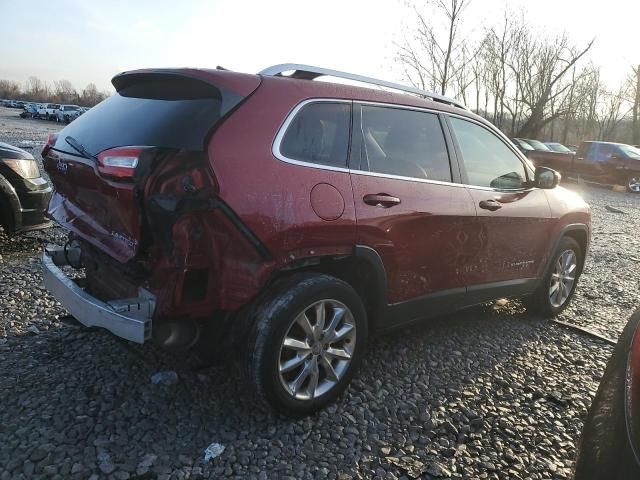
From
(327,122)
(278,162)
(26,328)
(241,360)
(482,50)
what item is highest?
Answer: (482,50)

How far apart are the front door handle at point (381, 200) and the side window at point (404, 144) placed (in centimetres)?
17

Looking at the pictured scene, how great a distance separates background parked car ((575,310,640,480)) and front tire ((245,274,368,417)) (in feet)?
4.28

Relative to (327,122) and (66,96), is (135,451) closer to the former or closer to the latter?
(327,122)

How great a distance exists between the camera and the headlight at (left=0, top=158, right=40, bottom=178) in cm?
506

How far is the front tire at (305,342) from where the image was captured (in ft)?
8.39

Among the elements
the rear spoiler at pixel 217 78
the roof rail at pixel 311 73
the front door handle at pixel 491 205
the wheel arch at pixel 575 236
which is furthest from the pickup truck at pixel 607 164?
the rear spoiler at pixel 217 78

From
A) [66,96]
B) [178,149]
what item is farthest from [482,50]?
[66,96]

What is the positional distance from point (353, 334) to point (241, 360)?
693mm

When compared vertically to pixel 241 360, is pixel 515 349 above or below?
below

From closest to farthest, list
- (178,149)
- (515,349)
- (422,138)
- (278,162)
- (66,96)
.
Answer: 1. (178,149)
2. (278,162)
3. (422,138)
4. (515,349)
5. (66,96)

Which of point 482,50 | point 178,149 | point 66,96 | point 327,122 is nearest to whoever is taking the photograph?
point 178,149

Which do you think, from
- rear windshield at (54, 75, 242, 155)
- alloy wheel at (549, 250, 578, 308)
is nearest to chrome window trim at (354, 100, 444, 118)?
rear windshield at (54, 75, 242, 155)

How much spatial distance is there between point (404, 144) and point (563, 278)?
249 cm

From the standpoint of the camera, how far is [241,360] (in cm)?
262
